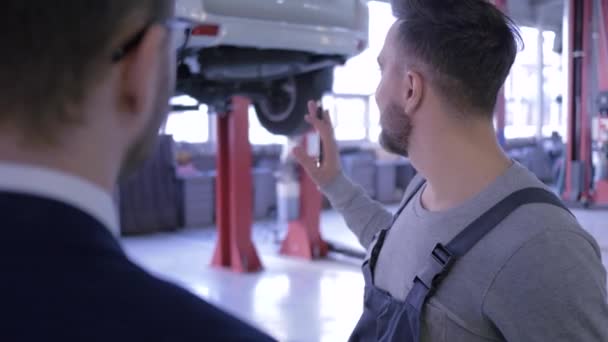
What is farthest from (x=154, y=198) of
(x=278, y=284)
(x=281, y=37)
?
(x=281, y=37)

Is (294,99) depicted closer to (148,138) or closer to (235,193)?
(235,193)

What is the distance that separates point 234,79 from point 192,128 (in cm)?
497

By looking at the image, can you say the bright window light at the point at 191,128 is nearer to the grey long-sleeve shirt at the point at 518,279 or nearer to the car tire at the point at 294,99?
the car tire at the point at 294,99

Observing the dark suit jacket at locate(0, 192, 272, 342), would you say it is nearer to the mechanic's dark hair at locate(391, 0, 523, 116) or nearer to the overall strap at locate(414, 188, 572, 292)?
the overall strap at locate(414, 188, 572, 292)

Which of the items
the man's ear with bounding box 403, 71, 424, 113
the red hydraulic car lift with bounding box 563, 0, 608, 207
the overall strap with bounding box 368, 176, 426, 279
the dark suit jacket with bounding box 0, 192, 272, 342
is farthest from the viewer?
the red hydraulic car lift with bounding box 563, 0, 608, 207

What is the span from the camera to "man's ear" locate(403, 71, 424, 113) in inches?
48.5

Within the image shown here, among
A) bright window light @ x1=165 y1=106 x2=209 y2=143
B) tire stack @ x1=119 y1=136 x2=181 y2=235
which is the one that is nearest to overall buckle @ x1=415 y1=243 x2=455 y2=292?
tire stack @ x1=119 y1=136 x2=181 y2=235

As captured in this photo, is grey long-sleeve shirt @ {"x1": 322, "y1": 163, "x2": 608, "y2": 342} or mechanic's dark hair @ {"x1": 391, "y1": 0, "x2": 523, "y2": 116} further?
mechanic's dark hair @ {"x1": 391, "y1": 0, "x2": 523, "y2": 116}

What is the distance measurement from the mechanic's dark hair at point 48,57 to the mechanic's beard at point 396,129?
89cm

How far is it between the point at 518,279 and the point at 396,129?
45cm

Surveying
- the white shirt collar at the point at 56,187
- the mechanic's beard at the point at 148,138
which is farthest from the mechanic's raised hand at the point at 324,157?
the white shirt collar at the point at 56,187

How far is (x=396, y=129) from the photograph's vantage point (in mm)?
1312

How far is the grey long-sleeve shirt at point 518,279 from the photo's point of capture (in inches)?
38.0

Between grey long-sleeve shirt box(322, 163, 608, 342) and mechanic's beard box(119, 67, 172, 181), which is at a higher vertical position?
mechanic's beard box(119, 67, 172, 181)
